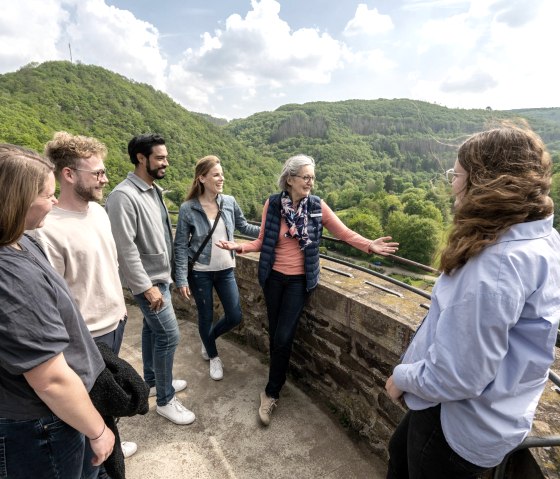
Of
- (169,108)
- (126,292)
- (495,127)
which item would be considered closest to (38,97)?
(169,108)

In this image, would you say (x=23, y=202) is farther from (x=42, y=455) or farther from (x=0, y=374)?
(x=42, y=455)

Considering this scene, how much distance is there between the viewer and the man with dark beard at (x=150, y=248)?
235 cm

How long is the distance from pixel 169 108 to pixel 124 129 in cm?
2188

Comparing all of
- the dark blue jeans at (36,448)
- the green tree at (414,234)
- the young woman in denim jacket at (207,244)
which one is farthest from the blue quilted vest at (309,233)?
the green tree at (414,234)

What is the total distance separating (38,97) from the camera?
202ft

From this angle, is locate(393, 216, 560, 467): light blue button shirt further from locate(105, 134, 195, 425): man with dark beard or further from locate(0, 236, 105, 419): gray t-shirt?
locate(105, 134, 195, 425): man with dark beard

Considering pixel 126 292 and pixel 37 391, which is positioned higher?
pixel 37 391

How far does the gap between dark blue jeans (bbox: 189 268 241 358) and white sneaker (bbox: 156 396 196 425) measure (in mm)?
665

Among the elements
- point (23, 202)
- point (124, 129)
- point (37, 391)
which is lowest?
point (37, 391)

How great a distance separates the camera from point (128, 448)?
2.47 meters

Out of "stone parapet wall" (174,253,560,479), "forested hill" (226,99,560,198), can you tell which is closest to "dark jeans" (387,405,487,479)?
"stone parapet wall" (174,253,560,479)

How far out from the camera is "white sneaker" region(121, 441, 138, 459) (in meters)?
2.45

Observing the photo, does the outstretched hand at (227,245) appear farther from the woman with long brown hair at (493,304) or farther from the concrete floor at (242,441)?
the woman with long brown hair at (493,304)

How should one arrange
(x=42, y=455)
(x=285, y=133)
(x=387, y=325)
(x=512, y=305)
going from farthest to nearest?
(x=285, y=133)
(x=387, y=325)
(x=42, y=455)
(x=512, y=305)
